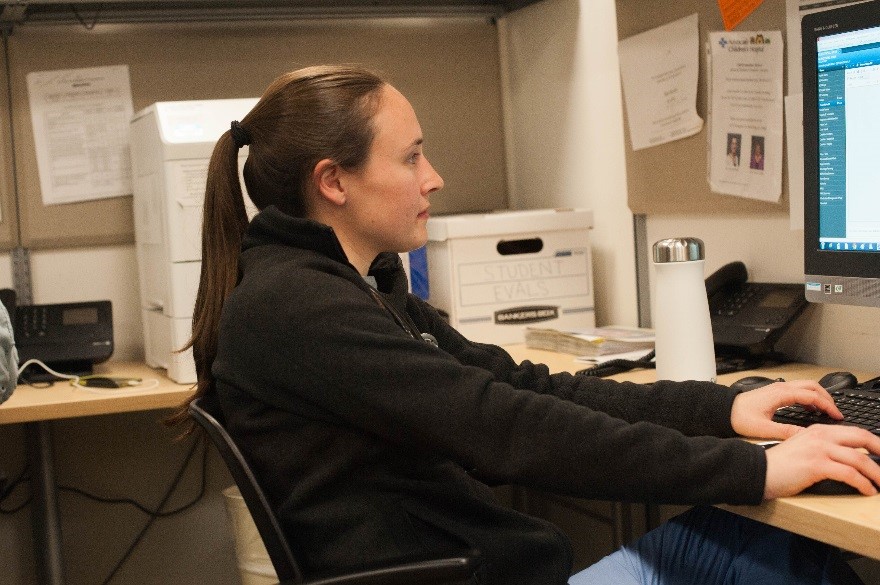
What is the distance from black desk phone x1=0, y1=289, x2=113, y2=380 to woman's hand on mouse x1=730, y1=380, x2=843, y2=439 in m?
1.38

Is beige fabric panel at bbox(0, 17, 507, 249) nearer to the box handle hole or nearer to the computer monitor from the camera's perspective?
the box handle hole

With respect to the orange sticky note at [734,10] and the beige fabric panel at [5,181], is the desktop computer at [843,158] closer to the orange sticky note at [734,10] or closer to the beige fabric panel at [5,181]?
the orange sticky note at [734,10]

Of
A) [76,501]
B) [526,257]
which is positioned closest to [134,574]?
[76,501]

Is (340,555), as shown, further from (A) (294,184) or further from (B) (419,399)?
(A) (294,184)

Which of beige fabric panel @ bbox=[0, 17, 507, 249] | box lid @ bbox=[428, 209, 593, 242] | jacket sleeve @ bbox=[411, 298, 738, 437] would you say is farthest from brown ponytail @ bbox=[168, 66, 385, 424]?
beige fabric panel @ bbox=[0, 17, 507, 249]

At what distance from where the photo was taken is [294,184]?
129cm

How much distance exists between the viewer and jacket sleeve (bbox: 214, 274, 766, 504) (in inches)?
41.8

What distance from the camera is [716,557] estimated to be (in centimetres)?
135

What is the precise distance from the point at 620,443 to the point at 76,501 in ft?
5.73

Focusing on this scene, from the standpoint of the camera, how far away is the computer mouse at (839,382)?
140 centimetres

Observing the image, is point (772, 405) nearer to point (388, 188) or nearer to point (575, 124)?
point (388, 188)

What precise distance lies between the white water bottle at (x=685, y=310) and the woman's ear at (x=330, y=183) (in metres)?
0.49

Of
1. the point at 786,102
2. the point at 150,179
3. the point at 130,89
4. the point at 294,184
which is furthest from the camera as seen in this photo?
the point at 130,89

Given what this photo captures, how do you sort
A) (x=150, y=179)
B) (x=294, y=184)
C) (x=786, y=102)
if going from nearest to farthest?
(x=294, y=184) → (x=786, y=102) → (x=150, y=179)
